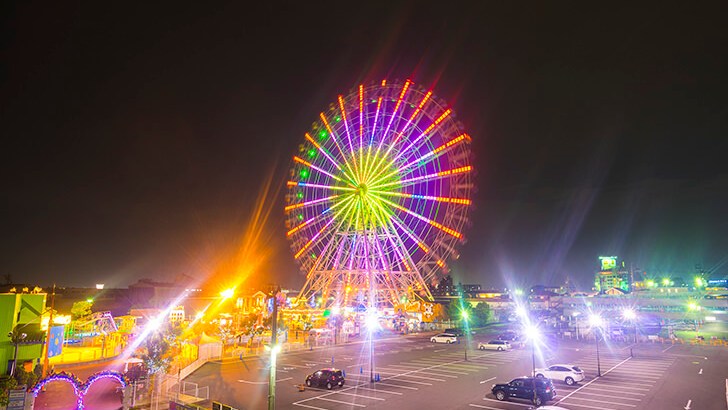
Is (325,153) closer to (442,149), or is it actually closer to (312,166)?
(312,166)

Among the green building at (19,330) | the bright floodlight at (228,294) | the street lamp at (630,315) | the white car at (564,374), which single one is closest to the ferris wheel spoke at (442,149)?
the white car at (564,374)

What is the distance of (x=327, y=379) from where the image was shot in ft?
86.3

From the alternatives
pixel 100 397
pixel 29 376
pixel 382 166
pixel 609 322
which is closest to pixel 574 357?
pixel 382 166

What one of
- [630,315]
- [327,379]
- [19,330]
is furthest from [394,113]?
[630,315]

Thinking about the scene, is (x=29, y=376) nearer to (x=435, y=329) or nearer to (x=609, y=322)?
(x=435, y=329)

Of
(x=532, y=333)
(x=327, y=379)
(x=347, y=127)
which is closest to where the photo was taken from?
(x=327, y=379)

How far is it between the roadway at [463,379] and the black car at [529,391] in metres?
0.45

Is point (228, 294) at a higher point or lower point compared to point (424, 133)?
lower

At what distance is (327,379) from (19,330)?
1875 cm

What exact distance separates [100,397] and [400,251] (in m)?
36.3

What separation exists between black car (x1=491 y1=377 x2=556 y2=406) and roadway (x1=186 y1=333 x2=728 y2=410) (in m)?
0.45

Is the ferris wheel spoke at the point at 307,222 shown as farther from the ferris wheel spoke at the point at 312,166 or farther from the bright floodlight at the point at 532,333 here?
the bright floodlight at the point at 532,333

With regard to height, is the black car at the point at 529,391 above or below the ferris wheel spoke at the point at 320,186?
below

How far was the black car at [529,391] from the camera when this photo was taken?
74.3 ft
